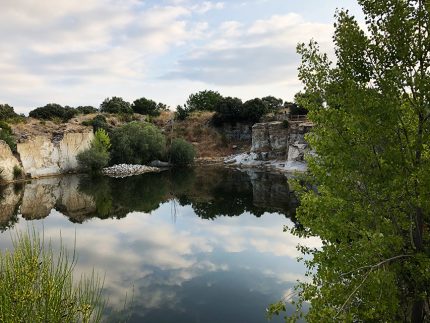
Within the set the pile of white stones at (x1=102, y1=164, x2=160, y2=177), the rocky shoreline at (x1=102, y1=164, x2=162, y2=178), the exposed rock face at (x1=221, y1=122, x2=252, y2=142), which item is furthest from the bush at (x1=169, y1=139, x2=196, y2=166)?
the exposed rock face at (x1=221, y1=122, x2=252, y2=142)

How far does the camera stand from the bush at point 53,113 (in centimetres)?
8649

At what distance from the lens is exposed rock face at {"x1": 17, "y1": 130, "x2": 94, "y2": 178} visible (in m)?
59.7

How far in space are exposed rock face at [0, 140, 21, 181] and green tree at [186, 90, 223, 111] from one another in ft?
213

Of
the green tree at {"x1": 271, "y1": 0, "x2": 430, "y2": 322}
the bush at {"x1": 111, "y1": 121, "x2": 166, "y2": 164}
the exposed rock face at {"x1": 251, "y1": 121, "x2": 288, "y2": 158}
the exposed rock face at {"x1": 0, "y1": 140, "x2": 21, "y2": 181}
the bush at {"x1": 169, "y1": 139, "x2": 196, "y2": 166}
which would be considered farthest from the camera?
the exposed rock face at {"x1": 251, "y1": 121, "x2": 288, "y2": 158}

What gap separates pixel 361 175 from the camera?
33.0 feet

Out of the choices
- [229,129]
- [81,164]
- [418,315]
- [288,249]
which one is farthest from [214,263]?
[229,129]

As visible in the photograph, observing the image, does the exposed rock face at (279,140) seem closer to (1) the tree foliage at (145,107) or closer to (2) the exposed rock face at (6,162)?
(1) the tree foliage at (145,107)

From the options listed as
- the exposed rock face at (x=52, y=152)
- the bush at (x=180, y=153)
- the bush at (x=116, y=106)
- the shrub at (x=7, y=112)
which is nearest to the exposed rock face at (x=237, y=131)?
the bush at (x=180, y=153)

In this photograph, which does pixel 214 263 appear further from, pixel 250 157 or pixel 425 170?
pixel 250 157

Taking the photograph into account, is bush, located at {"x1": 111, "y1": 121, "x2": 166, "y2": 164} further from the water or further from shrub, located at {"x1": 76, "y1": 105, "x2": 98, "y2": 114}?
shrub, located at {"x1": 76, "y1": 105, "x2": 98, "y2": 114}

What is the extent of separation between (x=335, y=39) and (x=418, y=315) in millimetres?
8076

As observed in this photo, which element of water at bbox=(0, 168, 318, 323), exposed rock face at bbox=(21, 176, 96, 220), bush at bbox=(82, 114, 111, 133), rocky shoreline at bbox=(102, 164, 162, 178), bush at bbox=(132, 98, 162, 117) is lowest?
water at bbox=(0, 168, 318, 323)

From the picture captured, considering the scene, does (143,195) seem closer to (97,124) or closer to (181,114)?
(97,124)

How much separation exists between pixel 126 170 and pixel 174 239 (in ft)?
143
